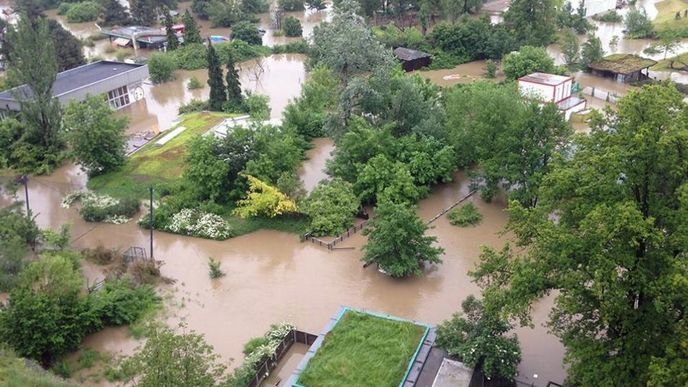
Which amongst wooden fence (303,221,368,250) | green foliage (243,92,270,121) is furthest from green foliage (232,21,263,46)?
wooden fence (303,221,368,250)

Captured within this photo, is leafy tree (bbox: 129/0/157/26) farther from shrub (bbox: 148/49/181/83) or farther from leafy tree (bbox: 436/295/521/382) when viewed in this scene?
leafy tree (bbox: 436/295/521/382)

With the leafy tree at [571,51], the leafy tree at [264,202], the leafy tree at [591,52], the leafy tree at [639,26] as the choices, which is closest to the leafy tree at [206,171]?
the leafy tree at [264,202]

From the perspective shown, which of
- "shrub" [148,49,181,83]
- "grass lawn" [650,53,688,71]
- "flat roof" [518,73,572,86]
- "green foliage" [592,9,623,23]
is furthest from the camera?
"green foliage" [592,9,623,23]

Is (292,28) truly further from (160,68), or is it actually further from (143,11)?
(160,68)

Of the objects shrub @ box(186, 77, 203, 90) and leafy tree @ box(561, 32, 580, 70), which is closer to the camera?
leafy tree @ box(561, 32, 580, 70)

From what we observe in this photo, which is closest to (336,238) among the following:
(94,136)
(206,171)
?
(206,171)

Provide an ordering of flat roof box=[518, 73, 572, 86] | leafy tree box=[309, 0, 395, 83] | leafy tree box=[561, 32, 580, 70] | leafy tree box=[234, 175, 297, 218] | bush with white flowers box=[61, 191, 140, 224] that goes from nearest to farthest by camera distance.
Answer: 1. leafy tree box=[234, 175, 297, 218]
2. bush with white flowers box=[61, 191, 140, 224]
3. leafy tree box=[309, 0, 395, 83]
4. flat roof box=[518, 73, 572, 86]
5. leafy tree box=[561, 32, 580, 70]

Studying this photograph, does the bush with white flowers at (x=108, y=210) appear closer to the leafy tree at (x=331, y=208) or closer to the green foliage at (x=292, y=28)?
the leafy tree at (x=331, y=208)
